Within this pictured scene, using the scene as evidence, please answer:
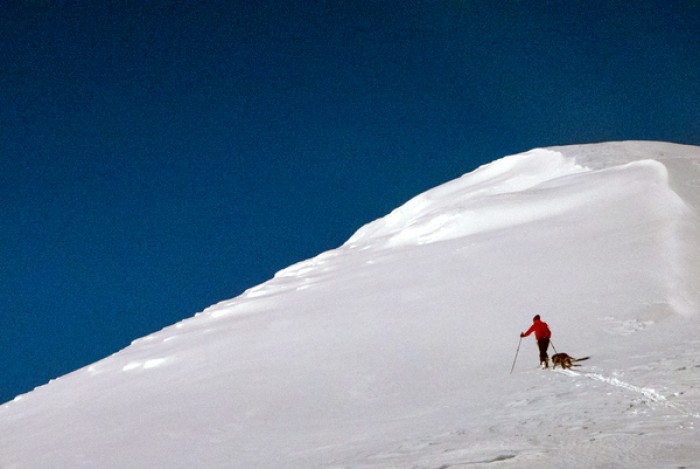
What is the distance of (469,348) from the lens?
555 inches

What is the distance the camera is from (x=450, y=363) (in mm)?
13219

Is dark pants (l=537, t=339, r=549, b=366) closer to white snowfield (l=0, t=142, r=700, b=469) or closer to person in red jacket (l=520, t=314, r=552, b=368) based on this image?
person in red jacket (l=520, t=314, r=552, b=368)

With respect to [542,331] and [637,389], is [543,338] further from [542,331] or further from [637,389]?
[637,389]

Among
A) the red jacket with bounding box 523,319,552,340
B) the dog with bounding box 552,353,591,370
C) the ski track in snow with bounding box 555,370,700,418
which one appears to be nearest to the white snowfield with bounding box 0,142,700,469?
the ski track in snow with bounding box 555,370,700,418

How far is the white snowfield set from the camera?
752cm

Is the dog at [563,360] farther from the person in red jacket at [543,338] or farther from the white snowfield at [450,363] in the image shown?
the person in red jacket at [543,338]

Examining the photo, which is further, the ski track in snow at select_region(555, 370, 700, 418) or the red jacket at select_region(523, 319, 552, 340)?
the red jacket at select_region(523, 319, 552, 340)

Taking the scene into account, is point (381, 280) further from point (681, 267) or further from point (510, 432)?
point (510, 432)

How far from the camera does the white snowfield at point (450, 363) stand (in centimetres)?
752

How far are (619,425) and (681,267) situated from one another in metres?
10.8

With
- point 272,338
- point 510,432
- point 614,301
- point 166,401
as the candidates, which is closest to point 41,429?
point 166,401

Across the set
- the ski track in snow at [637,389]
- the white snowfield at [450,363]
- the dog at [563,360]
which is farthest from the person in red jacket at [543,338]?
the ski track in snow at [637,389]

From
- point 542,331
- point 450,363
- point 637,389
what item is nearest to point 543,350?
point 542,331

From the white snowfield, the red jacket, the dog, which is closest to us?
the white snowfield
